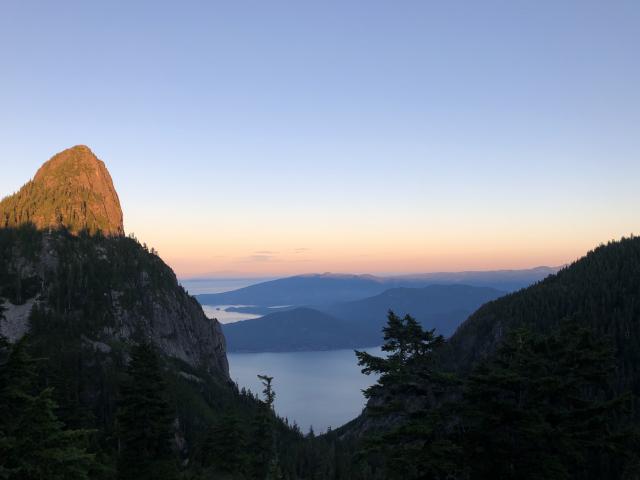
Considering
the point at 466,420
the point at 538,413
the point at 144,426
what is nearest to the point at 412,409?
the point at 466,420

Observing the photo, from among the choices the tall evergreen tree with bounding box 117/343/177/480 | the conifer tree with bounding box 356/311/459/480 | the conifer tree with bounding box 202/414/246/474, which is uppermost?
the conifer tree with bounding box 356/311/459/480

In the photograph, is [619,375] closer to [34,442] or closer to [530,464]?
[530,464]

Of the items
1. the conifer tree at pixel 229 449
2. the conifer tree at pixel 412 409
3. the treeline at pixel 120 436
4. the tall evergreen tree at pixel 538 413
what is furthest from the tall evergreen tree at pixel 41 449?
the conifer tree at pixel 229 449

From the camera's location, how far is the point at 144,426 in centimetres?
3375

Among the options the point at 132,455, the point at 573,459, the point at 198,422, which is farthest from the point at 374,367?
the point at 198,422

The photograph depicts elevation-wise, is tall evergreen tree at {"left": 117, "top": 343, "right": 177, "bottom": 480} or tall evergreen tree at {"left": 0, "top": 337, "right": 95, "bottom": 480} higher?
tall evergreen tree at {"left": 0, "top": 337, "right": 95, "bottom": 480}

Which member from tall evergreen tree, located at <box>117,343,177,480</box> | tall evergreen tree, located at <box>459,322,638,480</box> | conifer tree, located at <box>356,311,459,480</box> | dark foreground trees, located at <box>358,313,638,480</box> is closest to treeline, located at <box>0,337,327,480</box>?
tall evergreen tree, located at <box>117,343,177,480</box>

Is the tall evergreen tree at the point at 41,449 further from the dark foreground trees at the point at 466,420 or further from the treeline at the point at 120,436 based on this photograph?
the dark foreground trees at the point at 466,420

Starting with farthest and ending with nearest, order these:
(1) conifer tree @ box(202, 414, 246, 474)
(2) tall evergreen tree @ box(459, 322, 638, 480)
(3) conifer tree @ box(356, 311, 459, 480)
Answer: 1. (1) conifer tree @ box(202, 414, 246, 474)
2. (2) tall evergreen tree @ box(459, 322, 638, 480)
3. (3) conifer tree @ box(356, 311, 459, 480)

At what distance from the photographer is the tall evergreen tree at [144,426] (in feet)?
107

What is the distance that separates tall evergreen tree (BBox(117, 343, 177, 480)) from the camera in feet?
107

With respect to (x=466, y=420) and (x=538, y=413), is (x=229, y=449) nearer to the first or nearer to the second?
(x=466, y=420)

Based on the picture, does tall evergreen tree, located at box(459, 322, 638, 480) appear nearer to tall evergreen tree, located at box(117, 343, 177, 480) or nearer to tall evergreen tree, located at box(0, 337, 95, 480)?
tall evergreen tree, located at box(0, 337, 95, 480)

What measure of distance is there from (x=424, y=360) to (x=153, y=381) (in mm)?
20157
